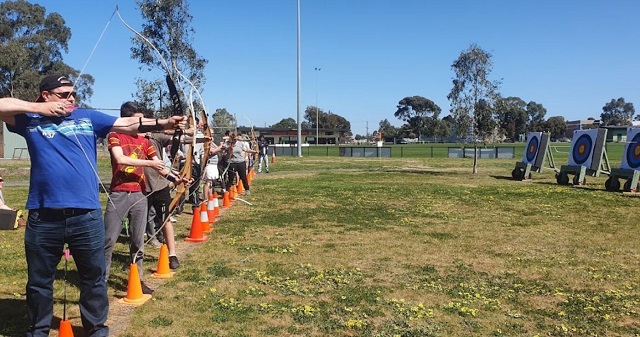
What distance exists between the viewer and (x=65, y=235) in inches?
137

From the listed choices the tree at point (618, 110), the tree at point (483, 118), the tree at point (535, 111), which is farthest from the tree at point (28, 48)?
the tree at point (618, 110)

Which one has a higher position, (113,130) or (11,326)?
(113,130)

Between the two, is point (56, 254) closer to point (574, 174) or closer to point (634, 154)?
point (634, 154)

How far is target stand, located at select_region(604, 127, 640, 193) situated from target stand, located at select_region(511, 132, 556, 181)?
3.61m

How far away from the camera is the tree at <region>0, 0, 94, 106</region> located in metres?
53.2

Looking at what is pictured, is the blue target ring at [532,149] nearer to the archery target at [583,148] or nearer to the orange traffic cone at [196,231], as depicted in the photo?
the archery target at [583,148]

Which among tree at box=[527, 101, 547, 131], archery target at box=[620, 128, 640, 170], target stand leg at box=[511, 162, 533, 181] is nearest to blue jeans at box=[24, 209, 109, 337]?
archery target at box=[620, 128, 640, 170]

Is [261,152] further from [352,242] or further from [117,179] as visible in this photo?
[117,179]

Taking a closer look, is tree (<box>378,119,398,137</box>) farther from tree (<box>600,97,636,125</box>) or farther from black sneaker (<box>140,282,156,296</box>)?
black sneaker (<box>140,282,156,296</box>)

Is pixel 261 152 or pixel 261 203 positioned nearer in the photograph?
pixel 261 203

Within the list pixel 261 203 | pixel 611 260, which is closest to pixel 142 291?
pixel 611 260

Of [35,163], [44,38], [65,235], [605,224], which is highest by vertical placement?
[44,38]

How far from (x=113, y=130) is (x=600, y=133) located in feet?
57.3

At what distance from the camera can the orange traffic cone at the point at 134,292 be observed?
4.97m
